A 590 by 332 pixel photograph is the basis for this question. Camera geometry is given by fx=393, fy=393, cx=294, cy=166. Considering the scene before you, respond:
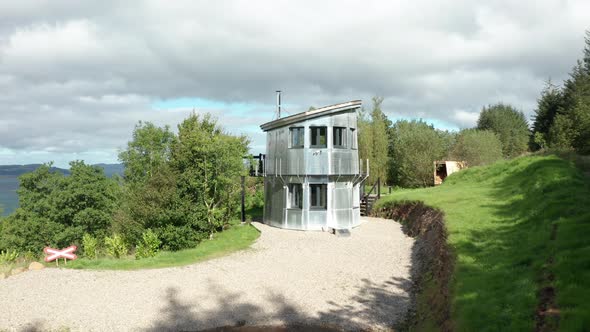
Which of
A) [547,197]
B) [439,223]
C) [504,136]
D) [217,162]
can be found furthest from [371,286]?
[504,136]

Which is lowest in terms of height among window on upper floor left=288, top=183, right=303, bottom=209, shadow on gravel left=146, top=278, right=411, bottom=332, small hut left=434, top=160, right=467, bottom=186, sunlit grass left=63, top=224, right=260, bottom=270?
shadow on gravel left=146, top=278, right=411, bottom=332

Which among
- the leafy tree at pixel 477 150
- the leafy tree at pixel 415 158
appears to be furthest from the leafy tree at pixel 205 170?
the leafy tree at pixel 477 150

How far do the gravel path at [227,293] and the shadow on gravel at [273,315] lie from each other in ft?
0.11

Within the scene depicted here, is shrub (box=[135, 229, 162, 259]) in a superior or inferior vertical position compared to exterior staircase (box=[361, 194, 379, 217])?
inferior

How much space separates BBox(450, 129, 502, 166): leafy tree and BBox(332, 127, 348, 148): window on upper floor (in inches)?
1290

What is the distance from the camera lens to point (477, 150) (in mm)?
53594

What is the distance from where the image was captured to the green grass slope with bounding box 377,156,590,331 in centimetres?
866

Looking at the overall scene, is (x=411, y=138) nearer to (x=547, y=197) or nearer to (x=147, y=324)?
(x=547, y=197)

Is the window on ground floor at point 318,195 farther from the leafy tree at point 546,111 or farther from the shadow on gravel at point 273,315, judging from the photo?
the leafy tree at point 546,111

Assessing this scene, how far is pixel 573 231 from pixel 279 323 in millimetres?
9602

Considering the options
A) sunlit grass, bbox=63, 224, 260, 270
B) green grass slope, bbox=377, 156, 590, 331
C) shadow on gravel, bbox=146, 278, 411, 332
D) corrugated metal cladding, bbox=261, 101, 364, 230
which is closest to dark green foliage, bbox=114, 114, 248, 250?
sunlit grass, bbox=63, 224, 260, 270

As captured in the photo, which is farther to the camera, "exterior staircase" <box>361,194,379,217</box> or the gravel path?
"exterior staircase" <box>361,194,379,217</box>

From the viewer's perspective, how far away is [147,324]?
1311cm

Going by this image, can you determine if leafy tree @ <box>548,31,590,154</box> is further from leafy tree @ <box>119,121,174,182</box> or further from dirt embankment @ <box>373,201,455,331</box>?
leafy tree @ <box>119,121,174,182</box>
